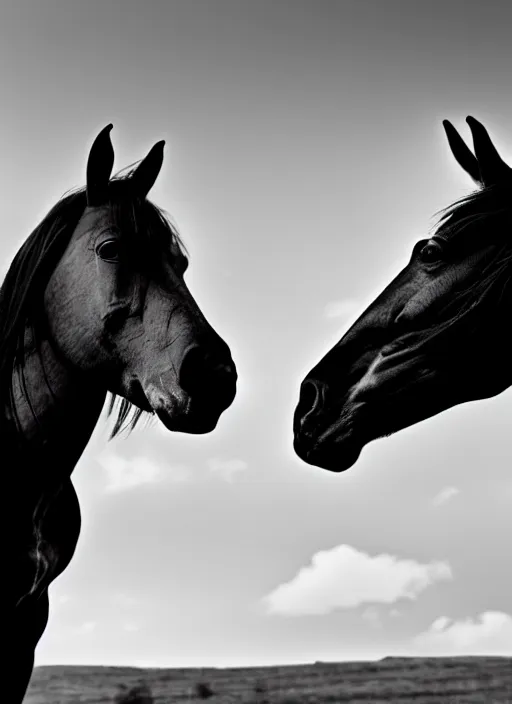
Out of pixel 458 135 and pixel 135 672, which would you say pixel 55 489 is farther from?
pixel 135 672

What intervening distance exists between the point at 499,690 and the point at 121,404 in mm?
4022

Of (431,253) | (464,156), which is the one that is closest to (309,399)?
(431,253)

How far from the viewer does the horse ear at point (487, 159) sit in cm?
364

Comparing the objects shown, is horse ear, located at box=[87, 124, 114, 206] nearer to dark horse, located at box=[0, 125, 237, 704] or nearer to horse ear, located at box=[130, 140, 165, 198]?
dark horse, located at box=[0, 125, 237, 704]

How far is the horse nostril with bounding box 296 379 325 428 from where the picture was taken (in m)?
3.38

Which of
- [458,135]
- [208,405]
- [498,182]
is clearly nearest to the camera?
[208,405]

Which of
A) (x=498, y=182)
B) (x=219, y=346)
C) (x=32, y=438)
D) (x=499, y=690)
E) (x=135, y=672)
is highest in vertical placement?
(x=498, y=182)

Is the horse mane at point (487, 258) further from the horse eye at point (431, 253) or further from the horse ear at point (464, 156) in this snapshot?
the horse ear at point (464, 156)

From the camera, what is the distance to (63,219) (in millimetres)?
3785

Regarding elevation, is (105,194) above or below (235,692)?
above

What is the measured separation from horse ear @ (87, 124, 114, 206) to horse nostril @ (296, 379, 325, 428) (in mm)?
1232

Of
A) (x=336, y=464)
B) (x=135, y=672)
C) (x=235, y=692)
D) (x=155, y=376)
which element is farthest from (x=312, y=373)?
(x=135, y=672)

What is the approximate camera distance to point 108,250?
360 cm

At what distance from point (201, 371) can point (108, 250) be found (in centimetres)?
72
